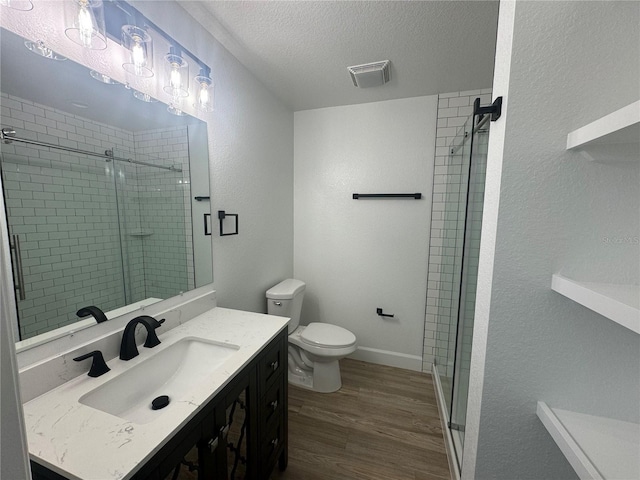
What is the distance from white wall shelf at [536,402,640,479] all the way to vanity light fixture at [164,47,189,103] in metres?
1.87

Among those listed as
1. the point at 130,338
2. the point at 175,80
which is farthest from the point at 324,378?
the point at 175,80

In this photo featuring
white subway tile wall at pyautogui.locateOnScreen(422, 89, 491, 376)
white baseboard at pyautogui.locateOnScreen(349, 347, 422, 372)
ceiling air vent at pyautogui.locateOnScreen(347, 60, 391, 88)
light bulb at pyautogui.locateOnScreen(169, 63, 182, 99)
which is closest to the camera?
light bulb at pyautogui.locateOnScreen(169, 63, 182, 99)

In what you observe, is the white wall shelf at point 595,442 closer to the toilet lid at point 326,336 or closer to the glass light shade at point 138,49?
the toilet lid at point 326,336

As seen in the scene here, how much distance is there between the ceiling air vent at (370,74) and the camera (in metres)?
1.71

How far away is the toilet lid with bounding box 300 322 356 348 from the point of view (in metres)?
1.97

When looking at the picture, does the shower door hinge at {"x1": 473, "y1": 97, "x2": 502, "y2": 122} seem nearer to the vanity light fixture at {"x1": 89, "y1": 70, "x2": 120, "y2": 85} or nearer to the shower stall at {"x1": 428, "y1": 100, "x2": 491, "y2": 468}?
the shower stall at {"x1": 428, "y1": 100, "x2": 491, "y2": 468}

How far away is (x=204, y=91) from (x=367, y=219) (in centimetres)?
155

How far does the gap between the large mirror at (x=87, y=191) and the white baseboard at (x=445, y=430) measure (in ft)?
5.58

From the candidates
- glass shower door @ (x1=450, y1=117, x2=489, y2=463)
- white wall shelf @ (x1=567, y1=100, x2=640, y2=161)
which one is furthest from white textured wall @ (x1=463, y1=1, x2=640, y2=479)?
glass shower door @ (x1=450, y1=117, x2=489, y2=463)

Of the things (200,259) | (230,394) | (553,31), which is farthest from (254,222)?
(553,31)

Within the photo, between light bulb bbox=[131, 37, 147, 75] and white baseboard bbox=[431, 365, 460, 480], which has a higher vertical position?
light bulb bbox=[131, 37, 147, 75]

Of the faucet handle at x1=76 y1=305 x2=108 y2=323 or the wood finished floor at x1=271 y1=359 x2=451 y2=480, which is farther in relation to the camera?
the wood finished floor at x1=271 y1=359 x2=451 y2=480

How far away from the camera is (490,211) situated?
852 mm

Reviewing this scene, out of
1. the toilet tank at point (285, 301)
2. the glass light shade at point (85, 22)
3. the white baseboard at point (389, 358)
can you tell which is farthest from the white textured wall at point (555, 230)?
the white baseboard at point (389, 358)
